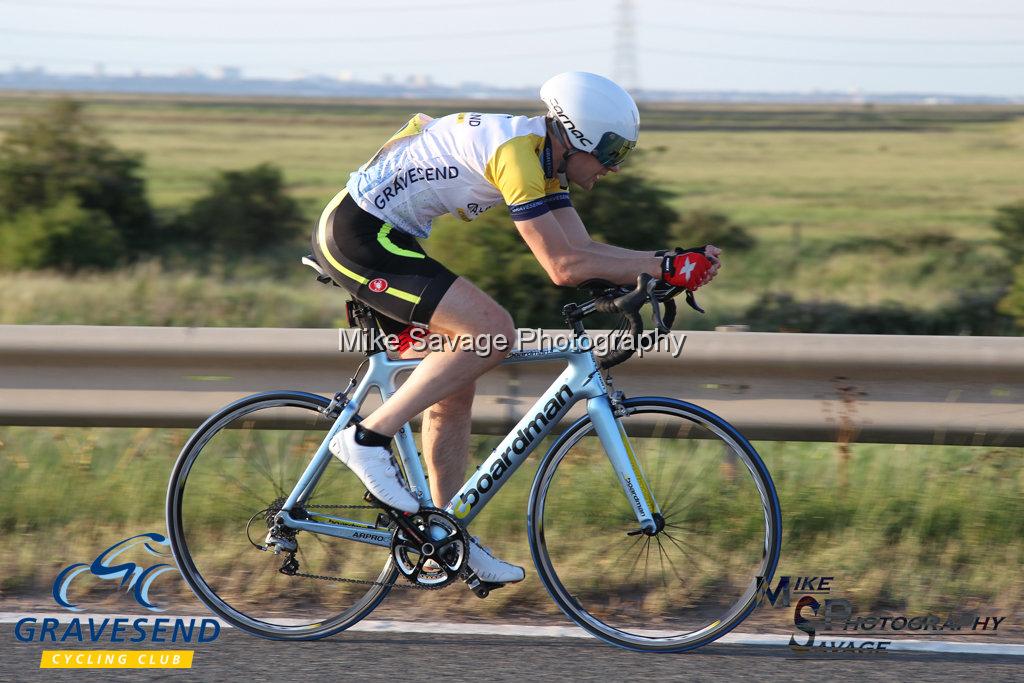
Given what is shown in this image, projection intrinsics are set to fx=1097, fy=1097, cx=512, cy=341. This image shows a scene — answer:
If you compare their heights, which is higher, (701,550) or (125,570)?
(701,550)

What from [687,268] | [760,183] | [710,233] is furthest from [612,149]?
[760,183]

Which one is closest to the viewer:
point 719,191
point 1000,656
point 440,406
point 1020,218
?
point 1000,656

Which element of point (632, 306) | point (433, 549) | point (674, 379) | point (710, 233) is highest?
point (632, 306)

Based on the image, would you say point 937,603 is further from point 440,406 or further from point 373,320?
point 373,320

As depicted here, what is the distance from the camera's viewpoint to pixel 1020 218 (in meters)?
15.0

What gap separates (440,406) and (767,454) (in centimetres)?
190

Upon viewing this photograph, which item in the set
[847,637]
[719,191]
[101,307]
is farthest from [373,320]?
[719,191]

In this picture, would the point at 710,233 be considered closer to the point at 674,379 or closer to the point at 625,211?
the point at 625,211

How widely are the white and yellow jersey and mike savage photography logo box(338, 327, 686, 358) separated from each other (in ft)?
1.19

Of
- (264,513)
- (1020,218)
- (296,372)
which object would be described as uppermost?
(296,372)

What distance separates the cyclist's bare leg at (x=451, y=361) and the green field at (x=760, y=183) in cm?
489

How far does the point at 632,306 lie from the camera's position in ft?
11.3

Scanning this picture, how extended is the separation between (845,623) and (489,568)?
128 centimetres

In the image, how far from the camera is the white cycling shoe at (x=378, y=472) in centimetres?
365
